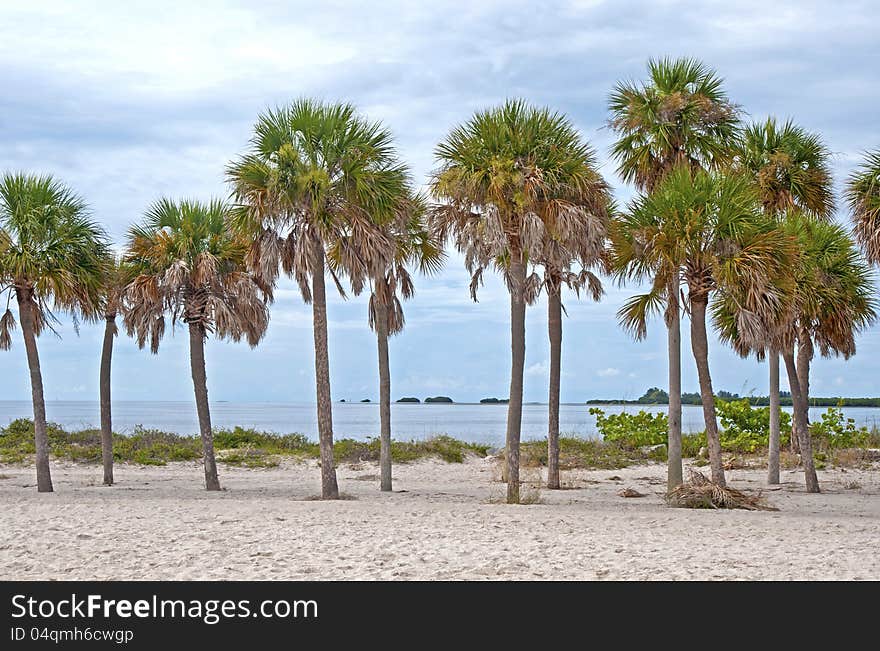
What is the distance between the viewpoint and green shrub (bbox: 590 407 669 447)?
35.4 meters

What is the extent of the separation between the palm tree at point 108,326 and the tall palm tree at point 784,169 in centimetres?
1470

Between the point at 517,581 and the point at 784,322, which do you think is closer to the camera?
the point at 517,581

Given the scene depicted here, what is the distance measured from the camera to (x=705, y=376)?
19.2 meters

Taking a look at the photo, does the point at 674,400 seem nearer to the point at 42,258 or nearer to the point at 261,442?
the point at 42,258

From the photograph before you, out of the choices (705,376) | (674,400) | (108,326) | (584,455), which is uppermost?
(108,326)

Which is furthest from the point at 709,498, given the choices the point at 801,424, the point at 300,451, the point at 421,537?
the point at 300,451

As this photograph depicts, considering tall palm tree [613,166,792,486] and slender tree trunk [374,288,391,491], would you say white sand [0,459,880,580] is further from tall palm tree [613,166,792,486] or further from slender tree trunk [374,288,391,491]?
tall palm tree [613,166,792,486]

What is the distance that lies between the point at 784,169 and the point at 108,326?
53.6 ft

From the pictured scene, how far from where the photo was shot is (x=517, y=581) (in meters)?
10.6

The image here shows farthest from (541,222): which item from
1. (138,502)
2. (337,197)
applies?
(138,502)

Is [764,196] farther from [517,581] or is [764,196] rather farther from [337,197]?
[517,581]

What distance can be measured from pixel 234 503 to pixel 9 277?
7141 millimetres

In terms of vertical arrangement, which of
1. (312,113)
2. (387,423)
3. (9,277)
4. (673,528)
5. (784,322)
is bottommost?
(673,528)

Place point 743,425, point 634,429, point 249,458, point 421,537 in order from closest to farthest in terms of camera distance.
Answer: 1. point 421,537
2. point 249,458
3. point 743,425
4. point 634,429
